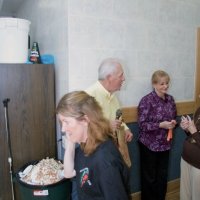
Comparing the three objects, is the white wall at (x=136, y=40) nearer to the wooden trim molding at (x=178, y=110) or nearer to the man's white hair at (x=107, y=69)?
the wooden trim molding at (x=178, y=110)

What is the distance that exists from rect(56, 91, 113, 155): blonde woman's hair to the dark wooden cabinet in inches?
49.5

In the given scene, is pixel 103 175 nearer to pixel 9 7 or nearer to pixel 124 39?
pixel 124 39

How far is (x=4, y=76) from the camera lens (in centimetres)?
230

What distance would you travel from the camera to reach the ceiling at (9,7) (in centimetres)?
370

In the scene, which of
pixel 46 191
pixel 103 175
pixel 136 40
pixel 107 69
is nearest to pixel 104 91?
pixel 107 69

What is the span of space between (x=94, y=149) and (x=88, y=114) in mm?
169

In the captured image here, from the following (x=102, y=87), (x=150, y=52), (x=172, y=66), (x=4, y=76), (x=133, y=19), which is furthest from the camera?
(x=172, y=66)

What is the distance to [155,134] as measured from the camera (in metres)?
2.59

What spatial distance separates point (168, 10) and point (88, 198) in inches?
90.4

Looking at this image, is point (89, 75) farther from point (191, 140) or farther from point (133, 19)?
point (191, 140)

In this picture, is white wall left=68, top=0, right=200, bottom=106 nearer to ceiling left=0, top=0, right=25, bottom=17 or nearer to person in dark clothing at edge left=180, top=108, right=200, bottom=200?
person in dark clothing at edge left=180, top=108, right=200, bottom=200

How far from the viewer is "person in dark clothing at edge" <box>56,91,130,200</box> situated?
1146 mm

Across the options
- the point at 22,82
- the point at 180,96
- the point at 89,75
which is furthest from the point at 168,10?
the point at 22,82

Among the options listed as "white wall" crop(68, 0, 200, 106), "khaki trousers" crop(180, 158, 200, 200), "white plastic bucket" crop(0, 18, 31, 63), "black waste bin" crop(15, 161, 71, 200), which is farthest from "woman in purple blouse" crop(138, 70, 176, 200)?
"white plastic bucket" crop(0, 18, 31, 63)
